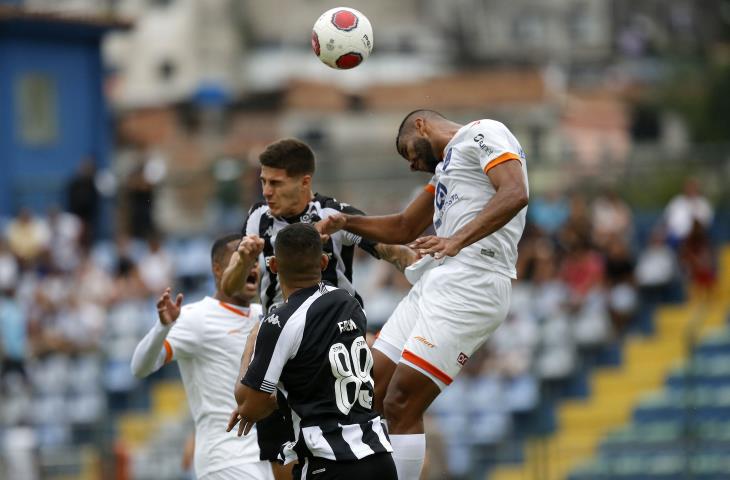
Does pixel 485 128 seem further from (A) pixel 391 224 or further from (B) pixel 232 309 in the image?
(B) pixel 232 309

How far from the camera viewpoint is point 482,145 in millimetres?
8336

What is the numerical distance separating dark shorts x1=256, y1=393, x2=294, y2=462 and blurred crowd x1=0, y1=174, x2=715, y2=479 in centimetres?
725

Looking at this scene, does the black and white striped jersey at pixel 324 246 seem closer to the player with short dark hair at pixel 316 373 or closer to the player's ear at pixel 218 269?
the player's ear at pixel 218 269

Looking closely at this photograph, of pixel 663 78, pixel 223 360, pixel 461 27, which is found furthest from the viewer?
pixel 461 27

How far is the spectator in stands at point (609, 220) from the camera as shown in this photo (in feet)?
58.4

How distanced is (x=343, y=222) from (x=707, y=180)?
12196mm

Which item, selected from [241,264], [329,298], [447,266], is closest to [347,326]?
[329,298]

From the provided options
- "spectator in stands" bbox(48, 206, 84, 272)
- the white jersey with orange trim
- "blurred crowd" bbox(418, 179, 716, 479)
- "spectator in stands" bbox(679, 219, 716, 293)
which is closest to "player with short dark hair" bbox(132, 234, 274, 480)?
the white jersey with orange trim

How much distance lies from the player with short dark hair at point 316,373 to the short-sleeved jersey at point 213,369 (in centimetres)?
163

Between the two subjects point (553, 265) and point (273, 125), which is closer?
point (553, 265)

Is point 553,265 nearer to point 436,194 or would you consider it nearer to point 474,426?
point 474,426

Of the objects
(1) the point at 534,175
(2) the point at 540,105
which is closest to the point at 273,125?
(2) the point at 540,105

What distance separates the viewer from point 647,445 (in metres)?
15.0

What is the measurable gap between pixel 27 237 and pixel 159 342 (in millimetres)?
14363
